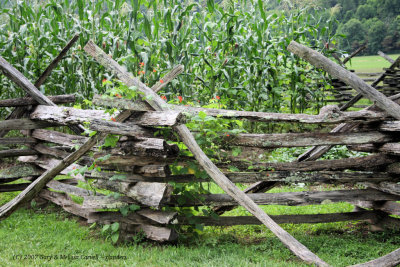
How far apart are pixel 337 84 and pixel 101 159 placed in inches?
446

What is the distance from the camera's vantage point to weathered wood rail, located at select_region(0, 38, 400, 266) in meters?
3.79

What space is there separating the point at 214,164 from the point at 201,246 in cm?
106

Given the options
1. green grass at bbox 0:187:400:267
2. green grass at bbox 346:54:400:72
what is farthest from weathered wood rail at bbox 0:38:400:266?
green grass at bbox 346:54:400:72

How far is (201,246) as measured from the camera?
436 cm

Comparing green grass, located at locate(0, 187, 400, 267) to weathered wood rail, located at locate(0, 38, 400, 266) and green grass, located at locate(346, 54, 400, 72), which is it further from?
green grass, located at locate(346, 54, 400, 72)

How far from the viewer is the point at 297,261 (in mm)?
4035

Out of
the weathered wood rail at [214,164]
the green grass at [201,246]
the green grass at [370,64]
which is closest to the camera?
the weathered wood rail at [214,164]

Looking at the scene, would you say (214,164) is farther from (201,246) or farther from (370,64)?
(370,64)

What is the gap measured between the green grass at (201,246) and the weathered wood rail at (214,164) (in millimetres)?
251

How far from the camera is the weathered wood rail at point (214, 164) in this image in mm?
3793

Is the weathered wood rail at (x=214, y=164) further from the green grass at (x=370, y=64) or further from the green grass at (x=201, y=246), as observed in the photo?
the green grass at (x=370, y=64)

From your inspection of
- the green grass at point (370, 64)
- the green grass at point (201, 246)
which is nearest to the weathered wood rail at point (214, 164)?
the green grass at point (201, 246)

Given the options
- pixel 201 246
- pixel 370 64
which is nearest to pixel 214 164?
pixel 201 246

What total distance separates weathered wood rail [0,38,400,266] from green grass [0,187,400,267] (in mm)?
251
